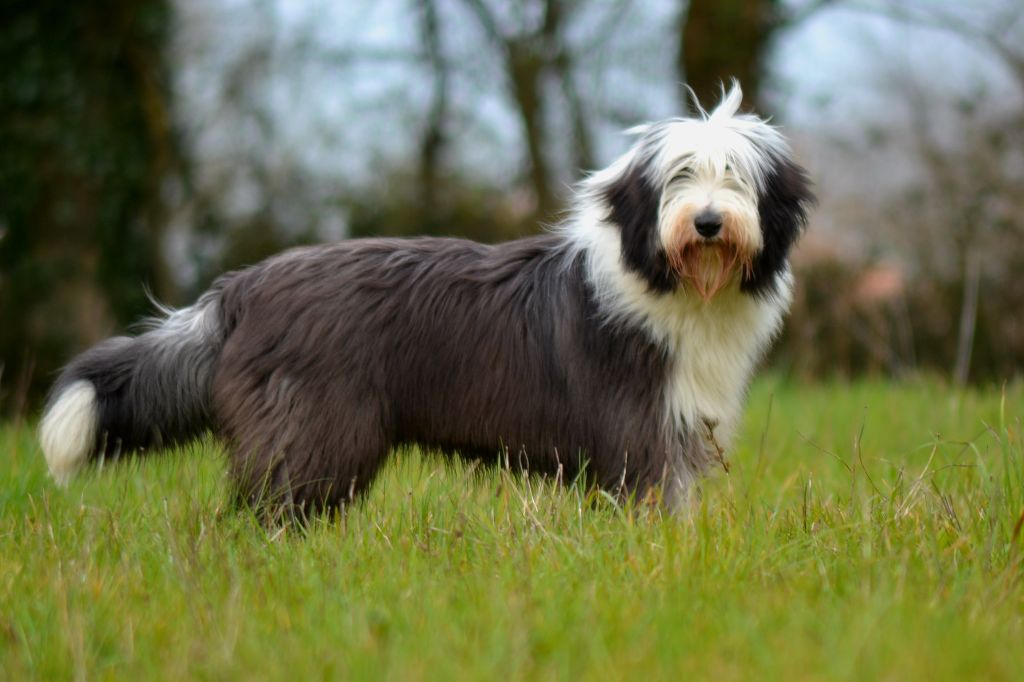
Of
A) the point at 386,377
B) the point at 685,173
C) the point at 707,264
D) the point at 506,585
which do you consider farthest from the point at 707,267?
the point at 506,585

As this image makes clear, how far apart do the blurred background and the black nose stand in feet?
19.9

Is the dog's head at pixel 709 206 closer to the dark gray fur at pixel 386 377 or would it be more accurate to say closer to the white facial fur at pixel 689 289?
the white facial fur at pixel 689 289

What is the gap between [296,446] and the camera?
12.6ft

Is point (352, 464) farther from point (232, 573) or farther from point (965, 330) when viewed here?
point (965, 330)

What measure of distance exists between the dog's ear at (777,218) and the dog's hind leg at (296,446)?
1.41 metres

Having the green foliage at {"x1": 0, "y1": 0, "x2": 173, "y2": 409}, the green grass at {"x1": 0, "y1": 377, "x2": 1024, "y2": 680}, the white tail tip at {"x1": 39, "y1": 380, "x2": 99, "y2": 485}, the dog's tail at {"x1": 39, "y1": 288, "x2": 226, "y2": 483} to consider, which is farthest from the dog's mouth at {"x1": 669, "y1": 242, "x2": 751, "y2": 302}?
the green foliage at {"x1": 0, "y1": 0, "x2": 173, "y2": 409}

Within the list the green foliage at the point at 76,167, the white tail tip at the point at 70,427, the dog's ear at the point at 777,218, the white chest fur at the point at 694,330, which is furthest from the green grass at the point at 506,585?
the green foliage at the point at 76,167

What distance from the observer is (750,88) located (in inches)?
380

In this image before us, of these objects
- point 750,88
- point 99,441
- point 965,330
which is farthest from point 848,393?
point 99,441

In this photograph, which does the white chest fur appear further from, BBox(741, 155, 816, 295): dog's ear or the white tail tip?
the white tail tip

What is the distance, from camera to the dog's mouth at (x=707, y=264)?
3775 mm

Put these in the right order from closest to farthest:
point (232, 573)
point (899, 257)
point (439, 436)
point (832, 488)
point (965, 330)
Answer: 1. point (232, 573)
2. point (439, 436)
3. point (832, 488)
4. point (965, 330)
5. point (899, 257)

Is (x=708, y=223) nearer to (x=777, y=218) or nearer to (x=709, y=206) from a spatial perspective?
(x=709, y=206)

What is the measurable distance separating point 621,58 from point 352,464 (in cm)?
809
